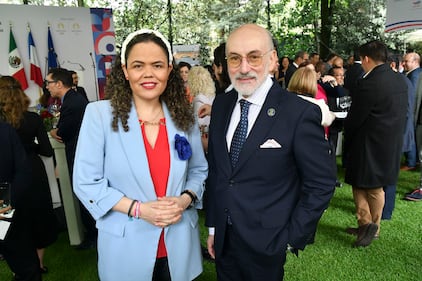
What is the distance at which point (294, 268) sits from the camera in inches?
109

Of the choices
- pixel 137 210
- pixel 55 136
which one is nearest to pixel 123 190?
pixel 137 210

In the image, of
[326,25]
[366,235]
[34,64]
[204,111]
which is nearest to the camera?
[204,111]

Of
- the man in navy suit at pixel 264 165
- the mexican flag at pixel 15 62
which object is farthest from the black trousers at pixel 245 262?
the mexican flag at pixel 15 62

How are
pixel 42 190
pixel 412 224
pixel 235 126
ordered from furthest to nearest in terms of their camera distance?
1. pixel 412 224
2. pixel 42 190
3. pixel 235 126

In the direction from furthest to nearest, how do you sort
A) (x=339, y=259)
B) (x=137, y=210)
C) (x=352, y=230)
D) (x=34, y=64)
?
(x=34, y=64) → (x=352, y=230) → (x=339, y=259) → (x=137, y=210)

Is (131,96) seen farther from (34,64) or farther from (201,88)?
(34,64)

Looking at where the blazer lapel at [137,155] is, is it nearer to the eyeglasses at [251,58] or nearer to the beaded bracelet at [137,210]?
the beaded bracelet at [137,210]

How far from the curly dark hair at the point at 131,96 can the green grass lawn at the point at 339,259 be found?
164 cm

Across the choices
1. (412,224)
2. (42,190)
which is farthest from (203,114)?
(412,224)

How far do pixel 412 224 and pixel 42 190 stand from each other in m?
3.33

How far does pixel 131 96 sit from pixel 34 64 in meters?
6.77

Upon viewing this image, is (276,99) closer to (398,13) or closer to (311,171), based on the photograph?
(311,171)

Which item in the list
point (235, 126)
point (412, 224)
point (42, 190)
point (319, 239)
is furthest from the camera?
point (412, 224)

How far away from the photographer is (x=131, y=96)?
146 cm
